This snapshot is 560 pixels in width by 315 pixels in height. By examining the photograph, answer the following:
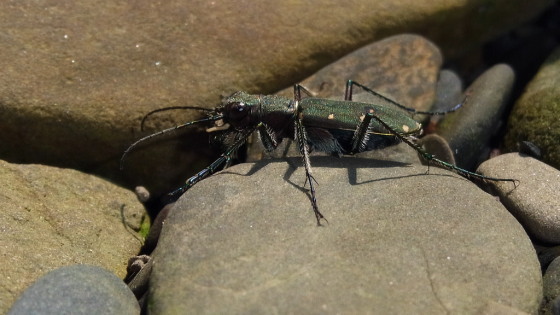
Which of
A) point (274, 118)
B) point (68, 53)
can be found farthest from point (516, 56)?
point (68, 53)

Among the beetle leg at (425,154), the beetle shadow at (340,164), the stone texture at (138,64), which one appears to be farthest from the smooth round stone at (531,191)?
the stone texture at (138,64)

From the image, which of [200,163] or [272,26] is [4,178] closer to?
[200,163]

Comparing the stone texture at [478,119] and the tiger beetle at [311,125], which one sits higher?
the tiger beetle at [311,125]

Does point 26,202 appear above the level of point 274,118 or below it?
below

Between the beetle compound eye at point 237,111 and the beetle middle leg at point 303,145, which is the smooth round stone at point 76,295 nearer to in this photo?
the beetle middle leg at point 303,145

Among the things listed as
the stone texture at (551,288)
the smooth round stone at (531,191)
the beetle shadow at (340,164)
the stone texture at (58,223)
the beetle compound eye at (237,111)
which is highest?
the beetle compound eye at (237,111)

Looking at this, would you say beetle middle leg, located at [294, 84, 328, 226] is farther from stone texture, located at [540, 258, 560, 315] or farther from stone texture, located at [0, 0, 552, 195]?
stone texture, located at [540, 258, 560, 315]
